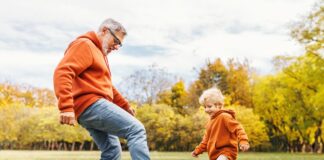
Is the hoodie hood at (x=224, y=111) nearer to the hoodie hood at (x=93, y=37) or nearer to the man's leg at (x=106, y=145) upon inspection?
the man's leg at (x=106, y=145)

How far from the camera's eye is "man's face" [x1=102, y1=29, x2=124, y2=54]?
5.61 m

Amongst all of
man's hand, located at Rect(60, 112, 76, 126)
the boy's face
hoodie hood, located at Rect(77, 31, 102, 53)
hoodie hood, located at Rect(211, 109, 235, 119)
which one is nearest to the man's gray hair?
hoodie hood, located at Rect(77, 31, 102, 53)

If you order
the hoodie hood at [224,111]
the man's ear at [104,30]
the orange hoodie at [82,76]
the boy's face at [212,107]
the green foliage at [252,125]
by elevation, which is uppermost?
the man's ear at [104,30]

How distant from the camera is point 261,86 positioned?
2147 inches

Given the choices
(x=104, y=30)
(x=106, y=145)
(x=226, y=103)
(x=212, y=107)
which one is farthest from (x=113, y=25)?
(x=226, y=103)

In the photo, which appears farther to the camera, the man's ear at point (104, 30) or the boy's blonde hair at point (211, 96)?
the boy's blonde hair at point (211, 96)

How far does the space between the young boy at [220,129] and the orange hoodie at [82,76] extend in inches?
73.2

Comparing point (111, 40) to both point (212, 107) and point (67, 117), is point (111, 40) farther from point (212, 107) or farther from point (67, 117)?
point (212, 107)

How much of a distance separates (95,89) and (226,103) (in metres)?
50.4

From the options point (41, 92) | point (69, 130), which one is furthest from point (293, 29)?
point (41, 92)

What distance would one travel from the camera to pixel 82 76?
5.52 meters

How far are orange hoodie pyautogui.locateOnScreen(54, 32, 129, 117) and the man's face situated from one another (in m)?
0.11

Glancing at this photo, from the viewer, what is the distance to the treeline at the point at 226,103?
4231cm

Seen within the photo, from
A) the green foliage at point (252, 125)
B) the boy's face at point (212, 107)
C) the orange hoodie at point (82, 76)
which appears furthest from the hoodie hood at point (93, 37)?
the green foliage at point (252, 125)
